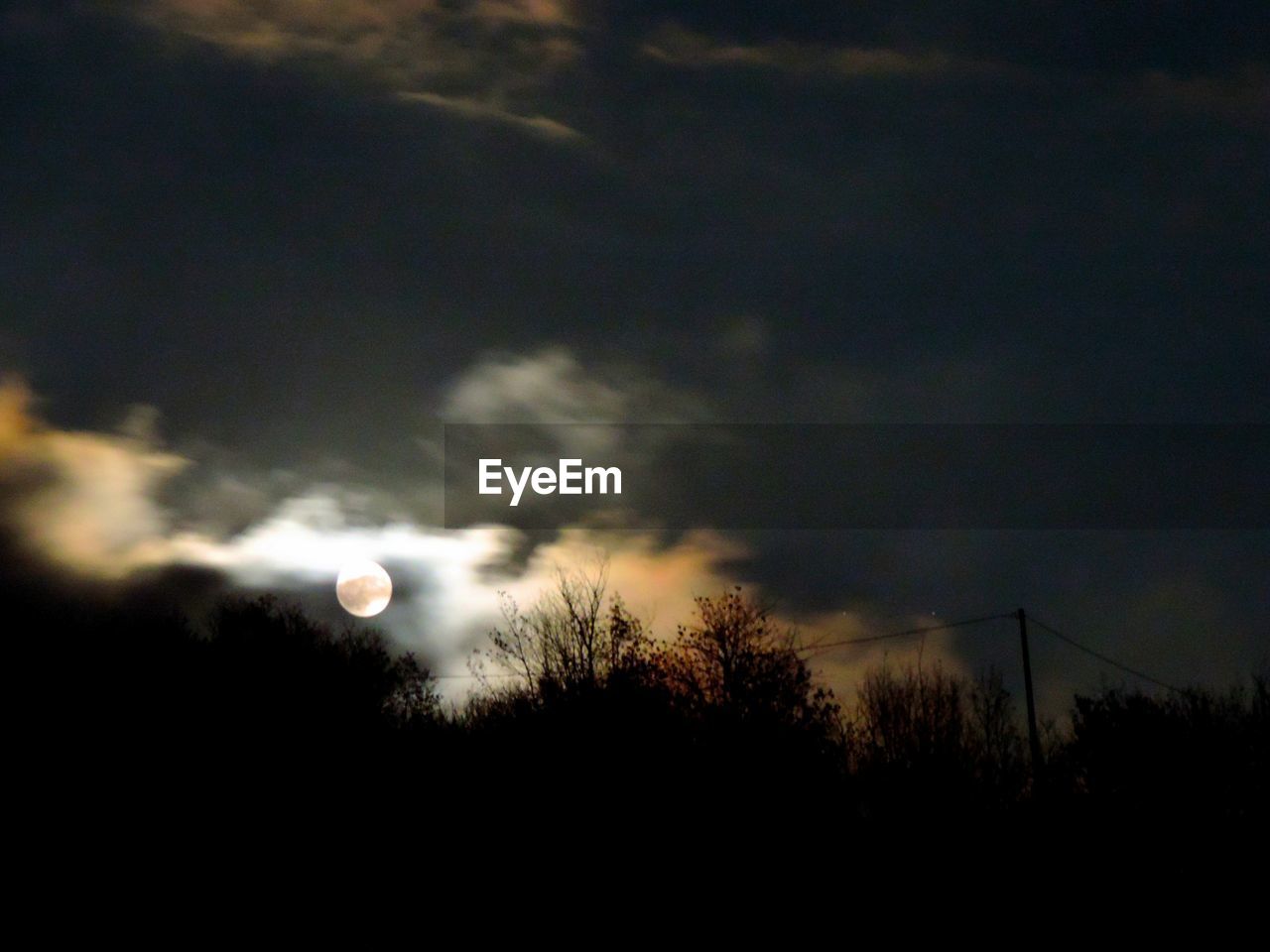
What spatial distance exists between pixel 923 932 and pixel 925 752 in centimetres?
1571

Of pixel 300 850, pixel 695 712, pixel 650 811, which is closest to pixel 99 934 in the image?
pixel 300 850

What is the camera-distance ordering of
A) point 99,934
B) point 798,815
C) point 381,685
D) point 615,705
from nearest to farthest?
point 99,934, point 798,815, point 615,705, point 381,685

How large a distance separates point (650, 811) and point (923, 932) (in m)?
10.7

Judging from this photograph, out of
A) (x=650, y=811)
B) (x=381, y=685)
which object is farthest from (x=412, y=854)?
(x=381, y=685)

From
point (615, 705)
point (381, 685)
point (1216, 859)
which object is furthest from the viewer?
point (381, 685)

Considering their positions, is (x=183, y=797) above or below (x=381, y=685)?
below

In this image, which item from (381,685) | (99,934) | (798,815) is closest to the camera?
(99,934)

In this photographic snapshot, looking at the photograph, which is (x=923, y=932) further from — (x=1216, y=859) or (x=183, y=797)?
(x=183, y=797)

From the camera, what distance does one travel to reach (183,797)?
167 feet

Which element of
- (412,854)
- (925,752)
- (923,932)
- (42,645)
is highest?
(42,645)

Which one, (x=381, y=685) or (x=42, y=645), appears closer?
(x=42, y=645)

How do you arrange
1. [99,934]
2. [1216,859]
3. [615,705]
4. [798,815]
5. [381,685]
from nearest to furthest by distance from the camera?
[99,934]
[1216,859]
[798,815]
[615,705]
[381,685]

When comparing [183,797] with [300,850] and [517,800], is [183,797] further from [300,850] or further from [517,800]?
[517,800]

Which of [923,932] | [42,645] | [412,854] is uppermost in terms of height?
[42,645]
